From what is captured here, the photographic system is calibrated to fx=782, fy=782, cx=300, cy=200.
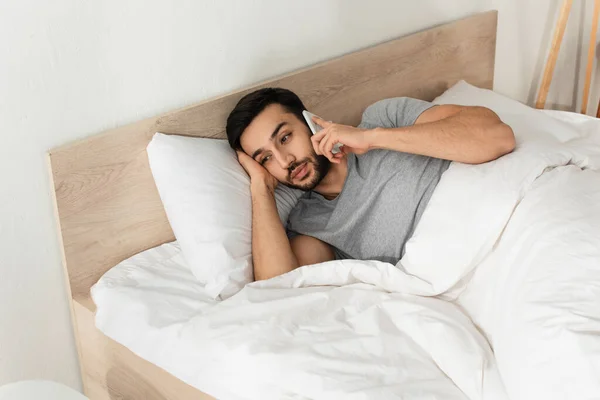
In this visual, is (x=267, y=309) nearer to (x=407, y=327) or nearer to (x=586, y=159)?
(x=407, y=327)

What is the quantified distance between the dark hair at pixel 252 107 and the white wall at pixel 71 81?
0.10m

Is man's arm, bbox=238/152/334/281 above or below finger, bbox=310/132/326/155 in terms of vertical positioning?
below

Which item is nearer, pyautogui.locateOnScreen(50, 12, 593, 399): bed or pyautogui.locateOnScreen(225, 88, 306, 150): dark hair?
pyautogui.locateOnScreen(50, 12, 593, 399): bed

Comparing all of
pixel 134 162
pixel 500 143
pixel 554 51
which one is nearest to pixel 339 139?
pixel 500 143

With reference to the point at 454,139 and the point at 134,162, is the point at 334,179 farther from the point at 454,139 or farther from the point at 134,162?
the point at 134,162

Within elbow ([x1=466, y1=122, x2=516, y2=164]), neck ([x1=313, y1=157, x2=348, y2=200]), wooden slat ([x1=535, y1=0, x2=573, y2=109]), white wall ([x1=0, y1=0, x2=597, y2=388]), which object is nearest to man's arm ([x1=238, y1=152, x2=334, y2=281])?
neck ([x1=313, y1=157, x2=348, y2=200])

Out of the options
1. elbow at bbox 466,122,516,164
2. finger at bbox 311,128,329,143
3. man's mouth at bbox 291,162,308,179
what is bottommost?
man's mouth at bbox 291,162,308,179

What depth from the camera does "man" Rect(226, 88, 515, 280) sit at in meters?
1.80

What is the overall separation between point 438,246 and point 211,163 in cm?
57

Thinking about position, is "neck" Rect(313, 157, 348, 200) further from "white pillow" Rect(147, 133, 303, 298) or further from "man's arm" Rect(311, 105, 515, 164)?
"white pillow" Rect(147, 133, 303, 298)

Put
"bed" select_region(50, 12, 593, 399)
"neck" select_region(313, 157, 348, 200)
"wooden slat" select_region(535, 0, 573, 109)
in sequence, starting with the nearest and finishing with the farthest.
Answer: "bed" select_region(50, 12, 593, 399), "neck" select_region(313, 157, 348, 200), "wooden slat" select_region(535, 0, 573, 109)

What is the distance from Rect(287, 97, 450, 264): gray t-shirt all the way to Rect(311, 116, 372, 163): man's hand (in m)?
0.08

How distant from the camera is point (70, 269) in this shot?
1719 millimetres

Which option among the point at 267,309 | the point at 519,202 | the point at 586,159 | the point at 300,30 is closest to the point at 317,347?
the point at 267,309
